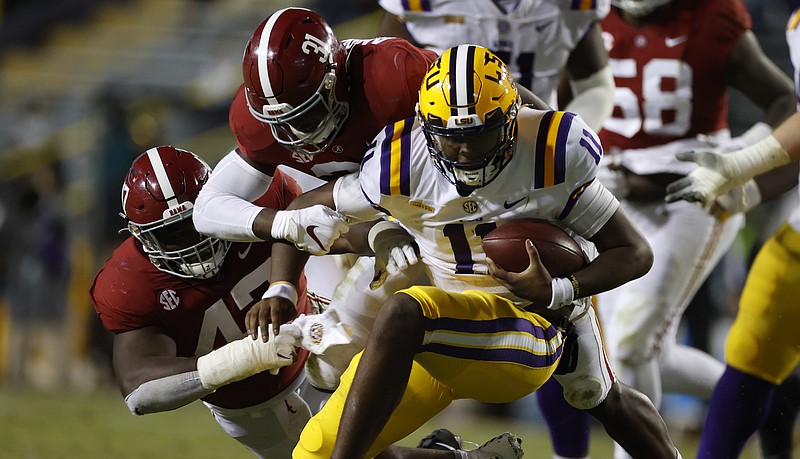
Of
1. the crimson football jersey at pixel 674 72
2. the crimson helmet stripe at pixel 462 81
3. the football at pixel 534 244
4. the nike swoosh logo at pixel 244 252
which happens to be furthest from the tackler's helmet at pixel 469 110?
the crimson football jersey at pixel 674 72

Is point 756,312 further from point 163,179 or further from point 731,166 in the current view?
point 163,179

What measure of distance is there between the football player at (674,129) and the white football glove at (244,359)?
4.86 ft

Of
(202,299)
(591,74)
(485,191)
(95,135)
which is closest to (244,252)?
(202,299)

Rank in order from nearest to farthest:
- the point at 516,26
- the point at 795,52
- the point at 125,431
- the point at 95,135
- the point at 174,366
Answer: the point at 174,366 → the point at 795,52 → the point at 516,26 → the point at 125,431 → the point at 95,135

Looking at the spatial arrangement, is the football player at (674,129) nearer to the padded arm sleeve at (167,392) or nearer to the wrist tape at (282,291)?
the wrist tape at (282,291)

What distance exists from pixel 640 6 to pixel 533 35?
2.17 feet

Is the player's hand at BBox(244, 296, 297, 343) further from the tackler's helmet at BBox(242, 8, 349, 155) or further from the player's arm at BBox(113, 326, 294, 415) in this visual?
the tackler's helmet at BBox(242, 8, 349, 155)

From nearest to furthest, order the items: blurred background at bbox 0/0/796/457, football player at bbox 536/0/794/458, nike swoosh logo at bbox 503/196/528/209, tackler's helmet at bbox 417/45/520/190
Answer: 1. tackler's helmet at bbox 417/45/520/190
2. nike swoosh logo at bbox 503/196/528/209
3. football player at bbox 536/0/794/458
4. blurred background at bbox 0/0/796/457

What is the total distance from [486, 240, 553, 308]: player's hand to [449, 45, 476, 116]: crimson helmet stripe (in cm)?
39

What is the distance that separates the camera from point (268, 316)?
10.9ft

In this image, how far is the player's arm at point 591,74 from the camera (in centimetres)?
412

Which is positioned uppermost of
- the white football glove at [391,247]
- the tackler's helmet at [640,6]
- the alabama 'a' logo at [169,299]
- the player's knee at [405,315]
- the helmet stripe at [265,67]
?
the helmet stripe at [265,67]

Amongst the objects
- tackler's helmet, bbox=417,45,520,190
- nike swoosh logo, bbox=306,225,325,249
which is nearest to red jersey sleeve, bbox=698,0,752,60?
tackler's helmet, bbox=417,45,520,190

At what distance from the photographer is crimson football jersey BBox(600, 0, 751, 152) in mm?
4504
